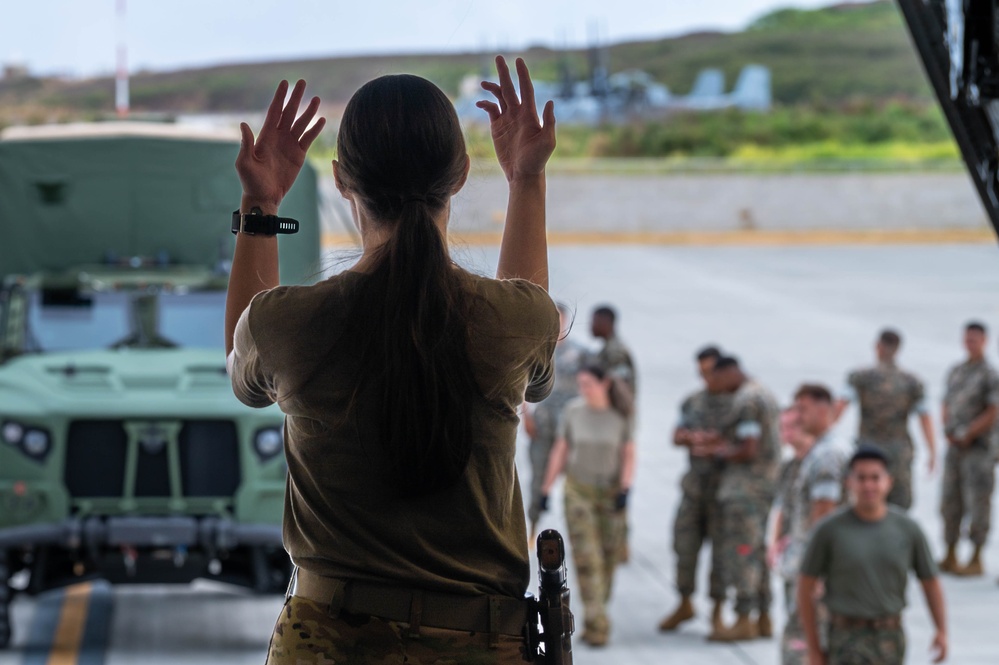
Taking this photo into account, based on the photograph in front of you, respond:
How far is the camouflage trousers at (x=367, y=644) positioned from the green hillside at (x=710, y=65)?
136 feet

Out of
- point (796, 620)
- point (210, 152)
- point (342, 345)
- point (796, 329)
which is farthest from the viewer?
point (796, 329)

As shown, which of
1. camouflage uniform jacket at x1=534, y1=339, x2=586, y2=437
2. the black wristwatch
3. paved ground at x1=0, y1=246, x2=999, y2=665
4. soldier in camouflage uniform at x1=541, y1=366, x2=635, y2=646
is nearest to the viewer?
the black wristwatch

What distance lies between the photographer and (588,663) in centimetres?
883

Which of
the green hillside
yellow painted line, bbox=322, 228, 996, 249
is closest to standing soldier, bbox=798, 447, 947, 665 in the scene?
yellow painted line, bbox=322, 228, 996, 249

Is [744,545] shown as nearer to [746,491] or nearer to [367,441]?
[746,491]

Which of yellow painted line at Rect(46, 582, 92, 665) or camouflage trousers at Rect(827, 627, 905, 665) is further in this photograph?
yellow painted line at Rect(46, 582, 92, 665)

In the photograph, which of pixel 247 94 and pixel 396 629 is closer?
pixel 396 629

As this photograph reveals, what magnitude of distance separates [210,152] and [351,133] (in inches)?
351

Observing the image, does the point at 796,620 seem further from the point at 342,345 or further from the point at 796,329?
the point at 796,329

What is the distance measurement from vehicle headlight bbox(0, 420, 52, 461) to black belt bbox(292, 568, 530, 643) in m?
6.87

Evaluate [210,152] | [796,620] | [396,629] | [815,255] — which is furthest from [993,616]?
[815,255]

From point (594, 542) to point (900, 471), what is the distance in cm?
336

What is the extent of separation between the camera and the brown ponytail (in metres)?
1.98

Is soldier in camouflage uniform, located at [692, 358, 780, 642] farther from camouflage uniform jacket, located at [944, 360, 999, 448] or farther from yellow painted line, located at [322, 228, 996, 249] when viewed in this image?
yellow painted line, located at [322, 228, 996, 249]
